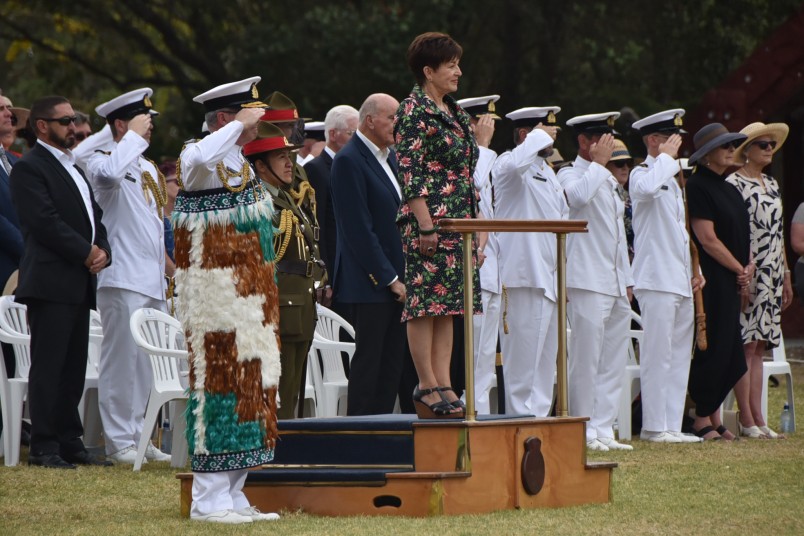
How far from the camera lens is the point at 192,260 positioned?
6664 millimetres

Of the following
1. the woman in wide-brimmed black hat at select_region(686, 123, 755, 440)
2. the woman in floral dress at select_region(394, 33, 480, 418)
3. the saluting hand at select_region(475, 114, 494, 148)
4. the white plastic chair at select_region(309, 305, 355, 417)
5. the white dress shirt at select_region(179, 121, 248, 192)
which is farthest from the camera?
the woman in wide-brimmed black hat at select_region(686, 123, 755, 440)

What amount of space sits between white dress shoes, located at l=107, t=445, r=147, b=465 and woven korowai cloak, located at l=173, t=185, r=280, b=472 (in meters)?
2.73

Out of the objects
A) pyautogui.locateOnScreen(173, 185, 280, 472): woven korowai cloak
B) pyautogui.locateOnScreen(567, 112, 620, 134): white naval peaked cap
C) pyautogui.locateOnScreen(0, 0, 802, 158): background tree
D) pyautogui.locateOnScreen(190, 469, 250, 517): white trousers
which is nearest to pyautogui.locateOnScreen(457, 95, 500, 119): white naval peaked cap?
pyautogui.locateOnScreen(567, 112, 620, 134): white naval peaked cap

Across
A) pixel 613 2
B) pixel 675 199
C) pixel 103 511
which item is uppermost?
pixel 613 2

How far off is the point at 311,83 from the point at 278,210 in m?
11.1

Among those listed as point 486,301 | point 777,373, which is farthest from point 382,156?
point 777,373

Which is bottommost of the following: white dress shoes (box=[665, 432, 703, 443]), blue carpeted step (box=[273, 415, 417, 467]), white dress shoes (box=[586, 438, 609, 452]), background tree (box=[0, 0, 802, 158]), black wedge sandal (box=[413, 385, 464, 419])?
white dress shoes (box=[586, 438, 609, 452])

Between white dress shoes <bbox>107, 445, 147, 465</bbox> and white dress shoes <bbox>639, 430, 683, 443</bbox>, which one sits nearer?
white dress shoes <bbox>107, 445, 147, 465</bbox>

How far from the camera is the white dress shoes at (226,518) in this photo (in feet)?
21.5

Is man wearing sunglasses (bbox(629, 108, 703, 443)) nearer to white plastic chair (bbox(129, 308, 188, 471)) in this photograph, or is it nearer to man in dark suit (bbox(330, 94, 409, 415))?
man in dark suit (bbox(330, 94, 409, 415))

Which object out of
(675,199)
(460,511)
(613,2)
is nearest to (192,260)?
(460,511)

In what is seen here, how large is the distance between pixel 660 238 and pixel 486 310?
1.38 m

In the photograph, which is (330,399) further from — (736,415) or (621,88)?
(621,88)

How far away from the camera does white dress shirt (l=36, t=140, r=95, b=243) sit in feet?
30.0
